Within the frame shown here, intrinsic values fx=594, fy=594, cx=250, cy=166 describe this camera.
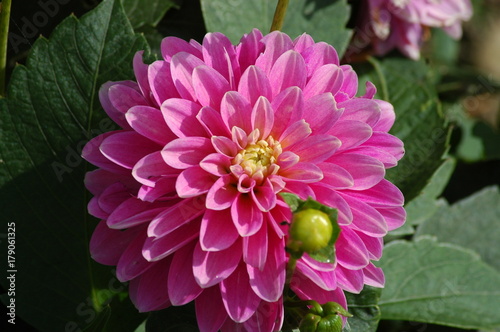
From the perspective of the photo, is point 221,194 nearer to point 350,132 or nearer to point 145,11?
point 350,132

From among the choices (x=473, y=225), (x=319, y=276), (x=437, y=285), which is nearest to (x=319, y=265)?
(x=319, y=276)

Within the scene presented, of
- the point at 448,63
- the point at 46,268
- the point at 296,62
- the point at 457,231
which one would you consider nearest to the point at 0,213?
the point at 46,268

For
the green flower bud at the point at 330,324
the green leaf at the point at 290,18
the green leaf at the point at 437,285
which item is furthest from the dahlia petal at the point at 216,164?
the green leaf at the point at 437,285

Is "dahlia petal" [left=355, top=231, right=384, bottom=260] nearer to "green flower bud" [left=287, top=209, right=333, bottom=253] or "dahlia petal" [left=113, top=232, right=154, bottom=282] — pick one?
"green flower bud" [left=287, top=209, right=333, bottom=253]

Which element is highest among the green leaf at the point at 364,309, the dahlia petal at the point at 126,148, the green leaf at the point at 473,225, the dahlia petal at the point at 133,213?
the dahlia petal at the point at 126,148

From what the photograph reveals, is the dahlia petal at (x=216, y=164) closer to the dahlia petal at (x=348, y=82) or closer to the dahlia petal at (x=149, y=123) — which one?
the dahlia petal at (x=149, y=123)

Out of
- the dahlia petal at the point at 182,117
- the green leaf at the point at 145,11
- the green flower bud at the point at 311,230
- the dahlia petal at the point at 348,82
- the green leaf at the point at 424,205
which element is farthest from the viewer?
the green leaf at the point at 424,205
